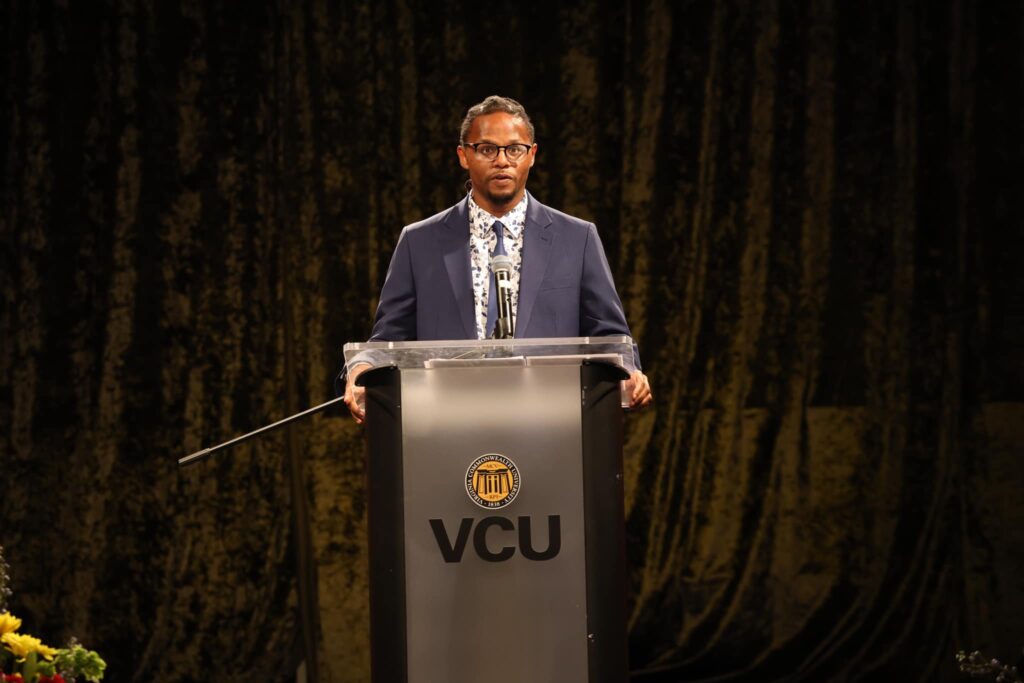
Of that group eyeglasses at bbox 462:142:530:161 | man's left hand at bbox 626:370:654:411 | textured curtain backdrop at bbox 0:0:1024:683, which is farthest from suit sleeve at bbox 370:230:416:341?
textured curtain backdrop at bbox 0:0:1024:683

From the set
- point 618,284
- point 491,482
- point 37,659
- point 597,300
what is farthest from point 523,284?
point 618,284

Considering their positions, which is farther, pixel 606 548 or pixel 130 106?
pixel 130 106

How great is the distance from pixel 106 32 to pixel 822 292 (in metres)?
2.72

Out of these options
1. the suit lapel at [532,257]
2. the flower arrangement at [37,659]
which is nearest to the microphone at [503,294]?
the suit lapel at [532,257]

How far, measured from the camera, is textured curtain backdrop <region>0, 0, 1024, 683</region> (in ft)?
13.9

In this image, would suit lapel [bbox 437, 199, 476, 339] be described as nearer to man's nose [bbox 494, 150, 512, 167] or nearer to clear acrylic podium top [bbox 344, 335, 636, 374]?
man's nose [bbox 494, 150, 512, 167]

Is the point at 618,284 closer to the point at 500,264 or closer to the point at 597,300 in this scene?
the point at 597,300

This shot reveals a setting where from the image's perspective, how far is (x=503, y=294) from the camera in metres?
2.10

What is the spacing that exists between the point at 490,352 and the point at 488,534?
31 centimetres

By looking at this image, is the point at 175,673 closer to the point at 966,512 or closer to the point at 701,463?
the point at 701,463

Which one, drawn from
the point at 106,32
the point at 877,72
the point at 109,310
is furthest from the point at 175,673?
the point at 877,72

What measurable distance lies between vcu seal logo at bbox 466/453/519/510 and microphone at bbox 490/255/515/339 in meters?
0.23

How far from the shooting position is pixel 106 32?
4.25 meters

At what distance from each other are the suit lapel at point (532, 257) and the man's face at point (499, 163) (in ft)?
0.20
